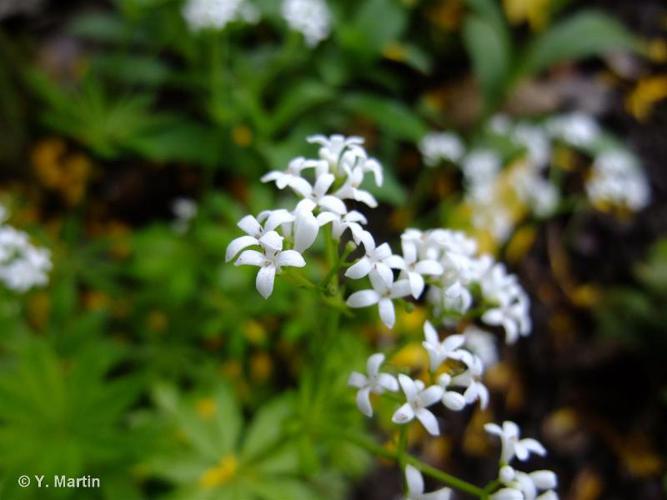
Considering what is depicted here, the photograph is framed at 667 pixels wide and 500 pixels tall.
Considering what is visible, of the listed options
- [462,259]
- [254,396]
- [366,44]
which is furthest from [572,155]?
[462,259]

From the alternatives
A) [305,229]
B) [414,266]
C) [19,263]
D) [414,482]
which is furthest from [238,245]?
[19,263]

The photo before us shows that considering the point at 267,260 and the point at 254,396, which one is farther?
the point at 254,396

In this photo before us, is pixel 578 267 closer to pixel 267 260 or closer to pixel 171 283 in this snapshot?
pixel 171 283

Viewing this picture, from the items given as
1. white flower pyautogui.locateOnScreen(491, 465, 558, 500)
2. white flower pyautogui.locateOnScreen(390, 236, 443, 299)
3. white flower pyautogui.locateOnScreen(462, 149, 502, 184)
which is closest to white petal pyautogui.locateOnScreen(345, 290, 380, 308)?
white flower pyautogui.locateOnScreen(390, 236, 443, 299)

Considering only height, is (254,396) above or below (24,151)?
below

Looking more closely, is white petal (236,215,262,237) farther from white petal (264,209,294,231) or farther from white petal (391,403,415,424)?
white petal (391,403,415,424)

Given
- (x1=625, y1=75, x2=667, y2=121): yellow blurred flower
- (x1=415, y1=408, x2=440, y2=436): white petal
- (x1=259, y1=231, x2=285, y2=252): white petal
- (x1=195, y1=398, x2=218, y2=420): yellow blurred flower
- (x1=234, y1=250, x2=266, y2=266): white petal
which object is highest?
(x1=625, y1=75, x2=667, y2=121): yellow blurred flower

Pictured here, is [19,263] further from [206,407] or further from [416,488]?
[416,488]

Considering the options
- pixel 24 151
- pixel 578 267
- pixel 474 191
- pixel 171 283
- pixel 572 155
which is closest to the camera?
pixel 171 283
